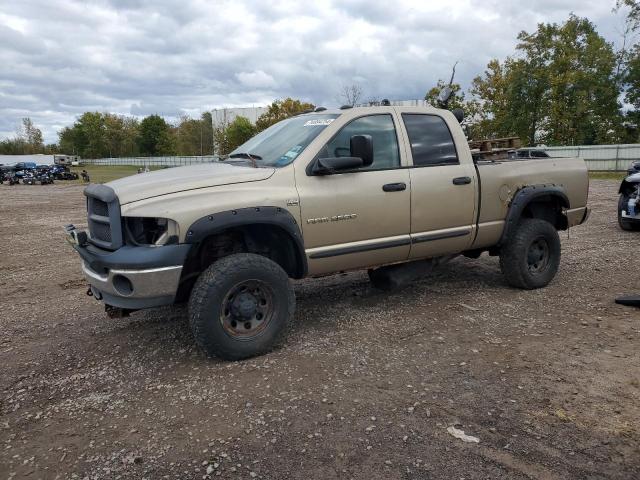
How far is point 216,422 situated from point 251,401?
0.31 meters

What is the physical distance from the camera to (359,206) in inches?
175

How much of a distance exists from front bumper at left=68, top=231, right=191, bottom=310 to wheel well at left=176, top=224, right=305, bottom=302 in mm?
264

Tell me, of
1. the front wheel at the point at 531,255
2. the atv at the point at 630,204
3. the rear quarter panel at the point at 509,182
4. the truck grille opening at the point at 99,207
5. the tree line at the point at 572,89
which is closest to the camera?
the truck grille opening at the point at 99,207

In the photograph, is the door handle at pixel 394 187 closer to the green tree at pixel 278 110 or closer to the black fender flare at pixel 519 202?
the black fender flare at pixel 519 202

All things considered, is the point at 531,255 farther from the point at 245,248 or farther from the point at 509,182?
the point at 245,248

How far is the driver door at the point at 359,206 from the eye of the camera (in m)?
4.29

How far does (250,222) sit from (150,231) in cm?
74

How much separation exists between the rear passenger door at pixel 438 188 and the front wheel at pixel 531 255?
2.16 feet

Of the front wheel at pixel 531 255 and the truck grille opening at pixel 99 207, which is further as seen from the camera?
the front wheel at pixel 531 255

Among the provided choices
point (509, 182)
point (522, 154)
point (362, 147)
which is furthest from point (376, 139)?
point (522, 154)

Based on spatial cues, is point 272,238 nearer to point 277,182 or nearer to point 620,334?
point 277,182

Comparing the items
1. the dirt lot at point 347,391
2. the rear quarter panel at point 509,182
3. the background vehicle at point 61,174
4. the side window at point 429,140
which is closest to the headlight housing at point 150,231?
the dirt lot at point 347,391

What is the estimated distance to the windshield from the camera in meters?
4.46

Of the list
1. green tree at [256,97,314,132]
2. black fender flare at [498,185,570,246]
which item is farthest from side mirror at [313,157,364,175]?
green tree at [256,97,314,132]
